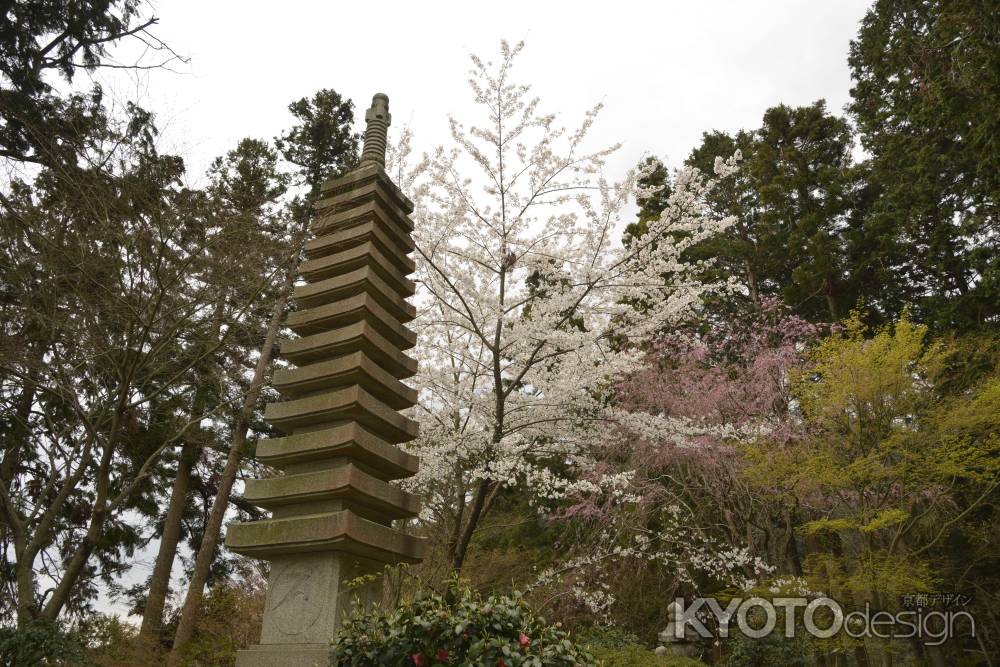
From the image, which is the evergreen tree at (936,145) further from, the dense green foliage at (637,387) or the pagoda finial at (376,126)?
the pagoda finial at (376,126)

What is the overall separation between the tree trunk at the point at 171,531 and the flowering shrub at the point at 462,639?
1209 centimetres

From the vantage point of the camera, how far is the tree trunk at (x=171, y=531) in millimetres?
13858

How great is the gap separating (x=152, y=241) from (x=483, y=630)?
6.29 m

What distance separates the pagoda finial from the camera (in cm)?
661

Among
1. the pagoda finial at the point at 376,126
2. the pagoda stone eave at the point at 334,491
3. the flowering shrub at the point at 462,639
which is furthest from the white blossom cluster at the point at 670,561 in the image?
the pagoda finial at the point at 376,126

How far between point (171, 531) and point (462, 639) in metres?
13.8

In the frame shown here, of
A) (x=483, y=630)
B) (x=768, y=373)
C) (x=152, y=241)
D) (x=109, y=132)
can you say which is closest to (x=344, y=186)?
(x=152, y=241)

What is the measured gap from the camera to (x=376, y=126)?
6637mm

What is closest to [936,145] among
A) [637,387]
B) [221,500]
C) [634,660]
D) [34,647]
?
[637,387]

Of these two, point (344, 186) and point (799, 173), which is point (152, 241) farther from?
point (799, 173)

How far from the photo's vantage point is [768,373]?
14133mm

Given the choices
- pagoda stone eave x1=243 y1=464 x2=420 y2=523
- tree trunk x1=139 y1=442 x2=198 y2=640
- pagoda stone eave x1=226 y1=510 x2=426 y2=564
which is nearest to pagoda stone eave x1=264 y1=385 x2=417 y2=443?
pagoda stone eave x1=243 y1=464 x2=420 y2=523

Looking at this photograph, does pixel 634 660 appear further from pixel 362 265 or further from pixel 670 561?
pixel 362 265

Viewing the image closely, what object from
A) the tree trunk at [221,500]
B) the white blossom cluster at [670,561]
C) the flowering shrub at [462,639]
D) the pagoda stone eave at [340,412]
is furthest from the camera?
the tree trunk at [221,500]
